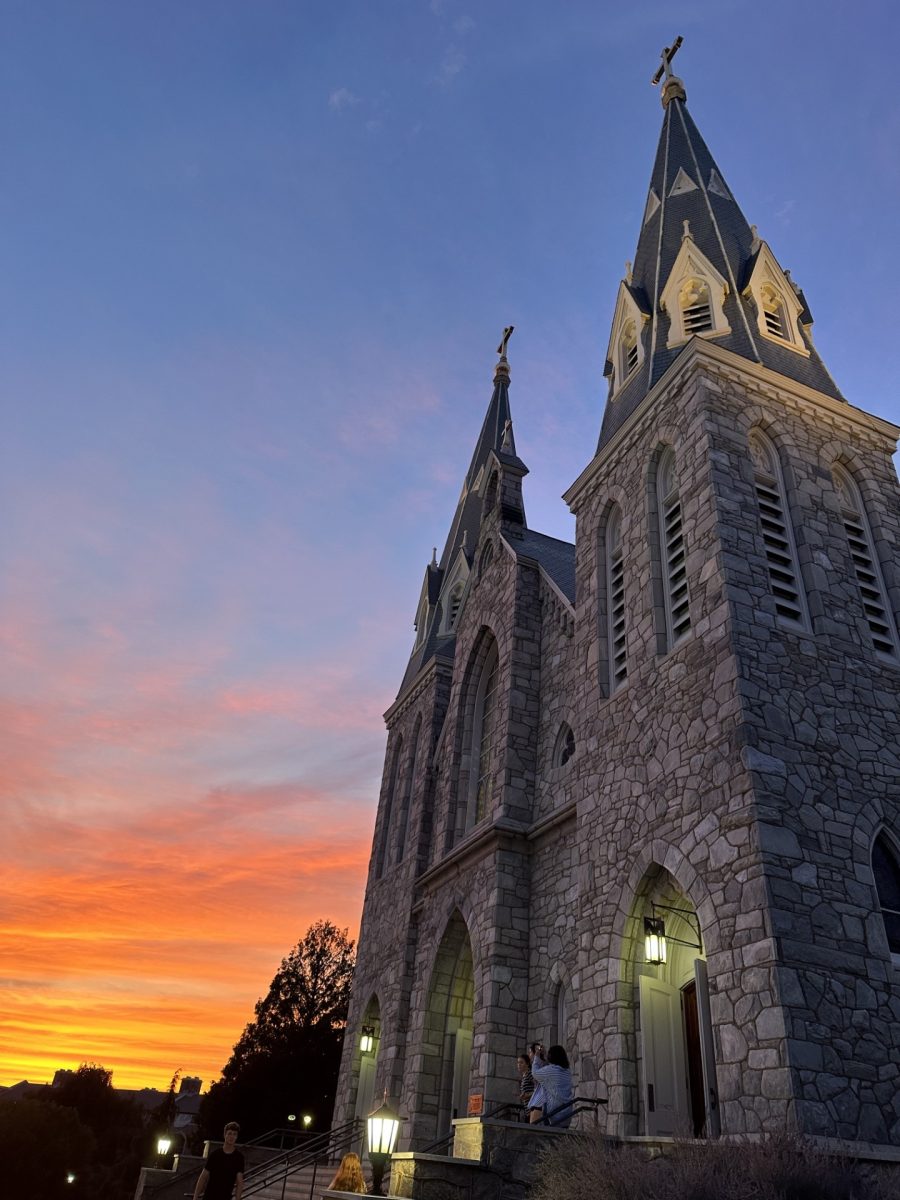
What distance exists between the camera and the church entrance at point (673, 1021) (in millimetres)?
8781

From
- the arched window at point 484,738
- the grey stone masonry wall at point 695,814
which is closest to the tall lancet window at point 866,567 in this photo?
the grey stone masonry wall at point 695,814

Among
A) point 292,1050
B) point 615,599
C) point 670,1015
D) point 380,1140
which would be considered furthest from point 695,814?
point 292,1050

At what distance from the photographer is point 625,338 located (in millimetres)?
16047

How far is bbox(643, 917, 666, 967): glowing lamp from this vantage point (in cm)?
934

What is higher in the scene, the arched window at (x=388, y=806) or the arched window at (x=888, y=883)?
the arched window at (x=388, y=806)

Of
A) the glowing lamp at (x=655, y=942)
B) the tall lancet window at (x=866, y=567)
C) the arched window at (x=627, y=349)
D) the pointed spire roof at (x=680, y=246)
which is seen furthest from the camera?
the arched window at (x=627, y=349)

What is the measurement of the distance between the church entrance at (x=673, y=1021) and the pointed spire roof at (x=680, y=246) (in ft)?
24.5

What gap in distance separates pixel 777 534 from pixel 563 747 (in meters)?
4.90

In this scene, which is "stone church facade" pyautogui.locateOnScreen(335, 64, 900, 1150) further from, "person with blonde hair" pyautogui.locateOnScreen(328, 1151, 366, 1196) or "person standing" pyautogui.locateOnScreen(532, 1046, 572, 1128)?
"person with blonde hair" pyautogui.locateOnScreen(328, 1151, 366, 1196)

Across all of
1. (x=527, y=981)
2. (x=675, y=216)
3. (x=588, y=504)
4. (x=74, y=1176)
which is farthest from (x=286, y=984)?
(x=675, y=216)

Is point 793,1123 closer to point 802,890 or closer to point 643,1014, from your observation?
point 802,890

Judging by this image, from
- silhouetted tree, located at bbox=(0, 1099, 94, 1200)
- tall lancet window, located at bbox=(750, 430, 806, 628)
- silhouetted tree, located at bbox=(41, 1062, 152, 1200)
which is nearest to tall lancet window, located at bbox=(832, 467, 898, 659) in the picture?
tall lancet window, located at bbox=(750, 430, 806, 628)

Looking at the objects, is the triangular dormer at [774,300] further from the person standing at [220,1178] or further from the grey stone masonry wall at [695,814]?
the person standing at [220,1178]

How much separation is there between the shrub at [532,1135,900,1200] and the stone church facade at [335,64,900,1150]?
1.14m
